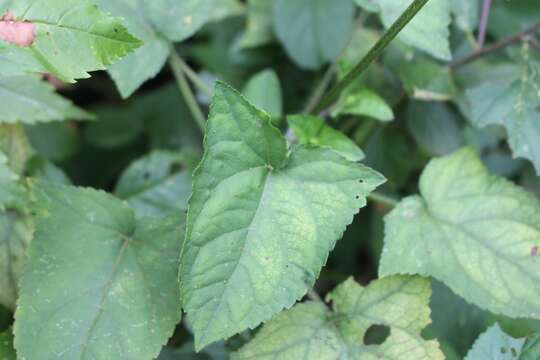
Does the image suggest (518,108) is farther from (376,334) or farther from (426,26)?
(376,334)

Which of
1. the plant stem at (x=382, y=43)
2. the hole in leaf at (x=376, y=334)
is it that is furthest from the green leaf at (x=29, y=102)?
the hole in leaf at (x=376, y=334)

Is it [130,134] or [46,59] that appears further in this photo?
[130,134]

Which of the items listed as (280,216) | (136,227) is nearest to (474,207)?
(280,216)

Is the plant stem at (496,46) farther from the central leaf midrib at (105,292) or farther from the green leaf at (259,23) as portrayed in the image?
the central leaf midrib at (105,292)

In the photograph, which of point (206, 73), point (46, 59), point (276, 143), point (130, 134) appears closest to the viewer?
point (46, 59)

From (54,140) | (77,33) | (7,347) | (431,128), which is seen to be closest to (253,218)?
(77,33)

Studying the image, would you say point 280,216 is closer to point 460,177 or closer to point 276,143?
point 276,143
